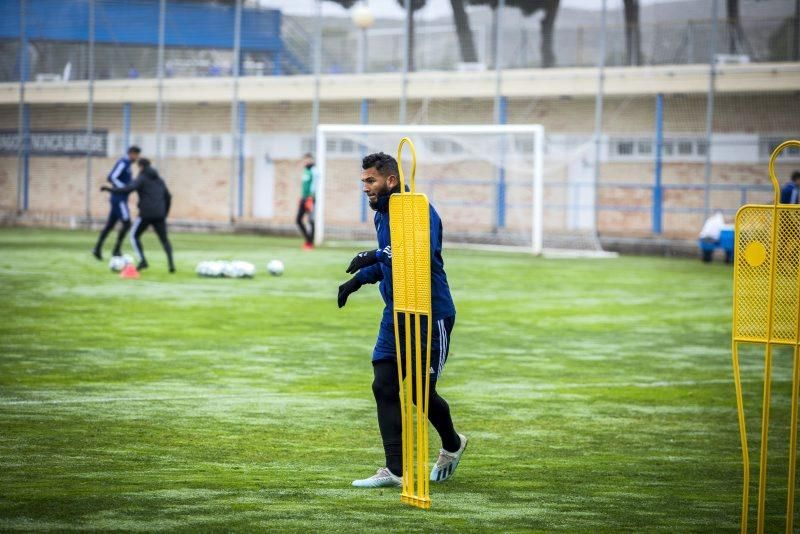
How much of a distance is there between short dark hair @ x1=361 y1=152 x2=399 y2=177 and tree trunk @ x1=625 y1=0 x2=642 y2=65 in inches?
1095

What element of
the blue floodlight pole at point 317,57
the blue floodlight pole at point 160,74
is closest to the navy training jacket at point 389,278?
the blue floodlight pole at point 317,57

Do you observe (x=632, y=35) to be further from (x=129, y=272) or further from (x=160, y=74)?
(x=129, y=272)

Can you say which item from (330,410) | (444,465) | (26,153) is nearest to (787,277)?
(444,465)

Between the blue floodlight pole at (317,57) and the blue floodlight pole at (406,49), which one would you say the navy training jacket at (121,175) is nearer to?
the blue floodlight pole at (406,49)

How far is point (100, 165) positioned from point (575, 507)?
39.4 meters

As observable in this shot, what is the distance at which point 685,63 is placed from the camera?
33.5m

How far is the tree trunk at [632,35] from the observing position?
34.0 meters

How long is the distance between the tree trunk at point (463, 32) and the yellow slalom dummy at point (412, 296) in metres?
29.6

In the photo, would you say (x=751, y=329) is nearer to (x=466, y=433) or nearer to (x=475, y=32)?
(x=466, y=433)

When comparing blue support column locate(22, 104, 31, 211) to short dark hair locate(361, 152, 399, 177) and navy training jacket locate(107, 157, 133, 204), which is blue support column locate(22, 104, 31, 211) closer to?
navy training jacket locate(107, 157, 133, 204)

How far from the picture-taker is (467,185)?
38.4 m

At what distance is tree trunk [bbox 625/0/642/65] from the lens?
3400 cm

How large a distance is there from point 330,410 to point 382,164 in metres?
3.49

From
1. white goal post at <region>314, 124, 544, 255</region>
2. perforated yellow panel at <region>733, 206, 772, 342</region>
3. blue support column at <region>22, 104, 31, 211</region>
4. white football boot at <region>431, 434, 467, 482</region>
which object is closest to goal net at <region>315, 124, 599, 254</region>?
white goal post at <region>314, 124, 544, 255</region>
